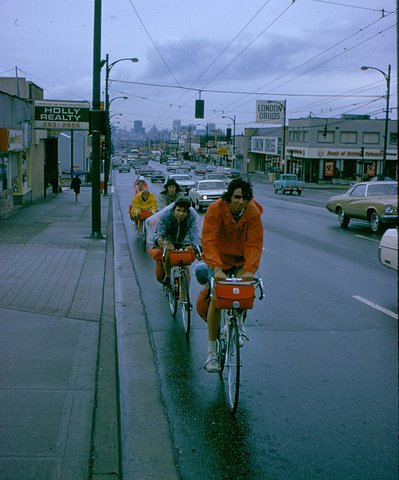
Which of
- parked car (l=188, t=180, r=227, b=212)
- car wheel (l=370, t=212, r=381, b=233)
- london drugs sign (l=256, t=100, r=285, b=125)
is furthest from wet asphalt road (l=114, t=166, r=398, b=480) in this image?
london drugs sign (l=256, t=100, r=285, b=125)

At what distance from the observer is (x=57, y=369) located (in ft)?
20.1

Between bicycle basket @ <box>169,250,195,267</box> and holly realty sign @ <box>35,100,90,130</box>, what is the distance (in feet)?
35.7

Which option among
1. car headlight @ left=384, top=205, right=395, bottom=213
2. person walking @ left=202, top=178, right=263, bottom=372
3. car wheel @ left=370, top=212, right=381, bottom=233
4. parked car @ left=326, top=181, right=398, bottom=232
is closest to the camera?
person walking @ left=202, top=178, right=263, bottom=372

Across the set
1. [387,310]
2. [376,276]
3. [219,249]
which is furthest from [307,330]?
[376,276]

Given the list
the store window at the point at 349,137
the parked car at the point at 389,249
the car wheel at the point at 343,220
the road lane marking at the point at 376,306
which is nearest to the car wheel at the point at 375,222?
the car wheel at the point at 343,220

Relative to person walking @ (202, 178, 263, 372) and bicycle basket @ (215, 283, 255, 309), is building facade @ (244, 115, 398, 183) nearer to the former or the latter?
person walking @ (202, 178, 263, 372)

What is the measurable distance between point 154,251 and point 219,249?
105 inches

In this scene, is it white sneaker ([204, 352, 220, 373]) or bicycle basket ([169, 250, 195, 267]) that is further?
bicycle basket ([169, 250, 195, 267])

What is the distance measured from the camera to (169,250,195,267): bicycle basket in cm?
776

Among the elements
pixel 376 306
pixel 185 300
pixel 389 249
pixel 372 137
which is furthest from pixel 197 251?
pixel 372 137

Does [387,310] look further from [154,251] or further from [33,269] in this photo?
[33,269]

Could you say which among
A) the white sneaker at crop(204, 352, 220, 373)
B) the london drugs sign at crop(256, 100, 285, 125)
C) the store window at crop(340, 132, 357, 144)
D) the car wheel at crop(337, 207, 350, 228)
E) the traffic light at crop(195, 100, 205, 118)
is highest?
the london drugs sign at crop(256, 100, 285, 125)

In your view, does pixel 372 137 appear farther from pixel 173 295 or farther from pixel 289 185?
pixel 173 295

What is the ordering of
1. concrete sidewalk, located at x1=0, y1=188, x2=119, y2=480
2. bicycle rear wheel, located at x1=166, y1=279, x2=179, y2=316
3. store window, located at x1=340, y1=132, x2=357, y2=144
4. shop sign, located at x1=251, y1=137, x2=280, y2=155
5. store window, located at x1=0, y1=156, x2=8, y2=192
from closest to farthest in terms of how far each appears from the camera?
concrete sidewalk, located at x1=0, y1=188, x2=119, y2=480, bicycle rear wheel, located at x1=166, y1=279, x2=179, y2=316, store window, located at x1=0, y1=156, x2=8, y2=192, store window, located at x1=340, y1=132, x2=357, y2=144, shop sign, located at x1=251, y1=137, x2=280, y2=155
